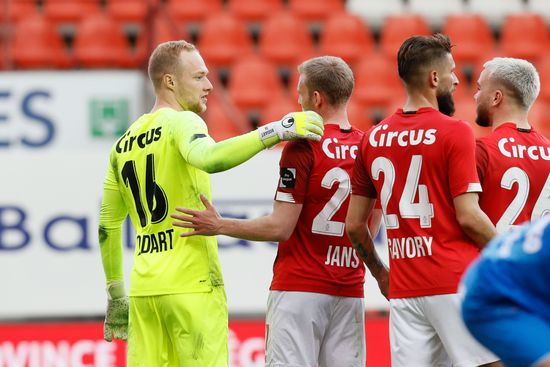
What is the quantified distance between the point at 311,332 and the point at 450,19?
7.12 metres

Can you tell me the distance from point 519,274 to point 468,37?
28.1 feet

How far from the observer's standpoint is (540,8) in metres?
12.1

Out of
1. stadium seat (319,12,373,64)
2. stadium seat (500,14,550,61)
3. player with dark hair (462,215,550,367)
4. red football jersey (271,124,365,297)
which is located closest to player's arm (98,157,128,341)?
red football jersey (271,124,365,297)

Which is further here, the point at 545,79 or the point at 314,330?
the point at 545,79

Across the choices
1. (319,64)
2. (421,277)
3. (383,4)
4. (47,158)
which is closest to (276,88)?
(383,4)

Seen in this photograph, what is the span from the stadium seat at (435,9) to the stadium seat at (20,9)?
390 cm

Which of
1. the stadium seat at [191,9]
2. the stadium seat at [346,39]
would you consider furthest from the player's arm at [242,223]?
the stadium seat at [191,9]

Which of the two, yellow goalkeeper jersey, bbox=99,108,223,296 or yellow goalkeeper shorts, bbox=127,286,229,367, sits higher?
yellow goalkeeper jersey, bbox=99,108,223,296

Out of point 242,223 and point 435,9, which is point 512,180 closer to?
point 242,223

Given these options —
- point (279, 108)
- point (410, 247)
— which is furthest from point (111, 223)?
point (279, 108)

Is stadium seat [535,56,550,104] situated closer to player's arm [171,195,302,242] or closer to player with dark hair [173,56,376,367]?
player with dark hair [173,56,376,367]

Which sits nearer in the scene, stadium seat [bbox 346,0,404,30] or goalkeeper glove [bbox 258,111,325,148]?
goalkeeper glove [bbox 258,111,325,148]

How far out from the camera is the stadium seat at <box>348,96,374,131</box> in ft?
35.0

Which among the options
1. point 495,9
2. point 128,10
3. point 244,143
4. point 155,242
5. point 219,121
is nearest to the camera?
point 244,143
